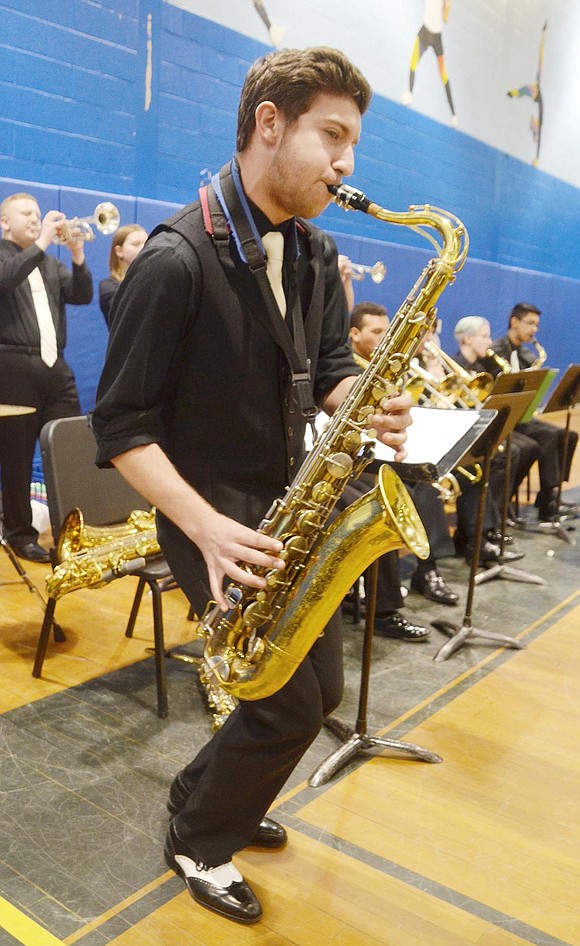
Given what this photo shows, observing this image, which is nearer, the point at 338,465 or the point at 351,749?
the point at 338,465

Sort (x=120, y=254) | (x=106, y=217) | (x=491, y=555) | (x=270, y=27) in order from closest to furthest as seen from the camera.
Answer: (x=106, y=217), (x=120, y=254), (x=491, y=555), (x=270, y=27)

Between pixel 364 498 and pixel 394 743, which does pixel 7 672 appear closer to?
pixel 394 743

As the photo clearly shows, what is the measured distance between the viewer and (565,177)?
13.3 meters

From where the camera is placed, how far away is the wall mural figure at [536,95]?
11414mm

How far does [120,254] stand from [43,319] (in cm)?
66

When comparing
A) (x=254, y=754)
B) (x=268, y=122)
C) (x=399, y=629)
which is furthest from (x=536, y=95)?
(x=254, y=754)

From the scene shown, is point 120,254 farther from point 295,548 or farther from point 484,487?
point 295,548

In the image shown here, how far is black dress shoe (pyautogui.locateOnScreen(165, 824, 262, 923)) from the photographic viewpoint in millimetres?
2078

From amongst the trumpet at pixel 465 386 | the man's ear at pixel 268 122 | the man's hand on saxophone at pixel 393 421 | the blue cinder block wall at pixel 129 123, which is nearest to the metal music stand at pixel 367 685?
the man's hand on saxophone at pixel 393 421

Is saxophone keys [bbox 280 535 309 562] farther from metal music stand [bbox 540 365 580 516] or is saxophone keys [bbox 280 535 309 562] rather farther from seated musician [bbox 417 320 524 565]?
metal music stand [bbox 540 365 580 516]

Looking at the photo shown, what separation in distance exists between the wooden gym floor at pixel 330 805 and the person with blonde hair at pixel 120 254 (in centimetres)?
219

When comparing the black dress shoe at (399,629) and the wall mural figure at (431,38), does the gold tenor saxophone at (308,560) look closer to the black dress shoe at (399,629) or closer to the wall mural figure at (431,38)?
the black dress shoe at (399,629)

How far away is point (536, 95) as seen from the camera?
1189cm

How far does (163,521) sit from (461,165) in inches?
371
